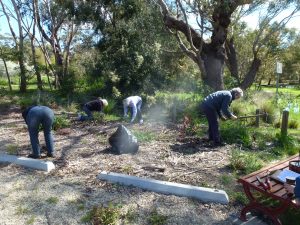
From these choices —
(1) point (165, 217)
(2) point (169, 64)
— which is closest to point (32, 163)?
(1) point (165, 217)

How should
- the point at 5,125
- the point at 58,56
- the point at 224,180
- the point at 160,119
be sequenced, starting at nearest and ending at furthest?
the point at 224,180 < the point at 5,125 < the point at 160,119 < the point at 58,56

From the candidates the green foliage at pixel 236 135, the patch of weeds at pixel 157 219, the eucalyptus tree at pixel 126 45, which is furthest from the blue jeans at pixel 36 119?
the eucalyptus tree at pixel 126 45

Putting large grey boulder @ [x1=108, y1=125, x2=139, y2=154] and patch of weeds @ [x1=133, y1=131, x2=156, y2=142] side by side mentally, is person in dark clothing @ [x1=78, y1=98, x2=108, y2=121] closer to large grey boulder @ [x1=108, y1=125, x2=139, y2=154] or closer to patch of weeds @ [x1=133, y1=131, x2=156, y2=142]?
patch of weeds @ [x1=133, y1=131, x2=156, y2=142]

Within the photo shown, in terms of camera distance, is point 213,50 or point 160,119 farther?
point 213,50

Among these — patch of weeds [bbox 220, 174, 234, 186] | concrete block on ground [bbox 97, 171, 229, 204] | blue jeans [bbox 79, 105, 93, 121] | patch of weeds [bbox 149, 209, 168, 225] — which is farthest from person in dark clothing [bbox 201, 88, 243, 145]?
blue jeans [bbox 79, 105, 93, 121]

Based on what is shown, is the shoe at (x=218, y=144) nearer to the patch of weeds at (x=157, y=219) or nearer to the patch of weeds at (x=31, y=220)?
the patch of weeds at (x=157, y=219)

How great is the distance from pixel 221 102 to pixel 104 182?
331 centimetres

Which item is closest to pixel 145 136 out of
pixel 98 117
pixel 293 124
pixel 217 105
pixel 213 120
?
pixel 213 120

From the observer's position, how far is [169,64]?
2116 centimetres

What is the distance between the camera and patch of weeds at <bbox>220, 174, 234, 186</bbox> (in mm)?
5344

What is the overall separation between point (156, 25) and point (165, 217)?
14.6 meters

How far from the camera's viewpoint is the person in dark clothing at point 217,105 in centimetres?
718

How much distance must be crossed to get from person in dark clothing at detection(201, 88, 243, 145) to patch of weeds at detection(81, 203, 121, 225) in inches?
145

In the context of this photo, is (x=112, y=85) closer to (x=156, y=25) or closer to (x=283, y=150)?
(x=156, y=25)
